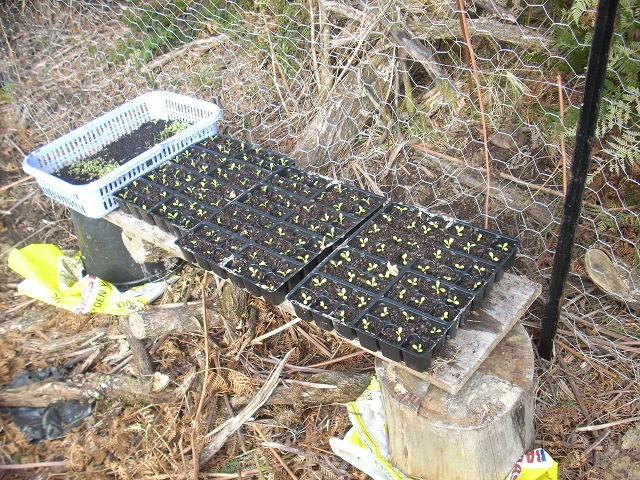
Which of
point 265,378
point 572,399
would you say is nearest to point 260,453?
point 265,378

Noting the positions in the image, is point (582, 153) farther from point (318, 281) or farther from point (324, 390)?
point (324, 390)

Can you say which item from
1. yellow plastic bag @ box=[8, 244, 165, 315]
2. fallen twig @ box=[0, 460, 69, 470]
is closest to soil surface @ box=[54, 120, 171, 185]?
yellow plastic bag @ box=[8, 244, 165, 315]

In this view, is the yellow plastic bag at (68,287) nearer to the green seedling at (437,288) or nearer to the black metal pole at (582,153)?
the green seedling at (437,288)

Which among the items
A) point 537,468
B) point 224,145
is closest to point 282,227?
point 224,145

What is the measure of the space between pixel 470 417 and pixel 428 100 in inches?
60.5

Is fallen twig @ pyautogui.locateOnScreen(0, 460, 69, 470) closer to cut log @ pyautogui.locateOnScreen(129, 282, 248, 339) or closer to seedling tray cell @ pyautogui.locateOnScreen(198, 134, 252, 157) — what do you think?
cut log @ pyautogui.locateOnScreen(129, 282, 248, 339)

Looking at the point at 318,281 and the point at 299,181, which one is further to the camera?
the point at 299,181

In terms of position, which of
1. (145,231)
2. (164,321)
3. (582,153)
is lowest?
(164,321)

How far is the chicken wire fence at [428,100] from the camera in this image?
2.15 metres

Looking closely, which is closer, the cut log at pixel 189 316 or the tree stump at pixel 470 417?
the tree stump at pixel 470 417

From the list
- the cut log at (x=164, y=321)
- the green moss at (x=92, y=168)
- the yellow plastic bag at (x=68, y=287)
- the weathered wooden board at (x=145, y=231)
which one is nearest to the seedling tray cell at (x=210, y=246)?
the weathered wooden board at (x=145, y=231)

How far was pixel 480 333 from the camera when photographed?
1.82 meters

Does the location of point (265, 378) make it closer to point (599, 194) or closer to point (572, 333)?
point (572, 333)

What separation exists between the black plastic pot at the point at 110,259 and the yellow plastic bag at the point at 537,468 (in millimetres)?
1745
